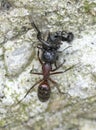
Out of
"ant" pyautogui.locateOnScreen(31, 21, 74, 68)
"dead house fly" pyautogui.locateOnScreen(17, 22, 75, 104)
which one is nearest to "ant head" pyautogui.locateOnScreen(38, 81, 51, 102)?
"dead house fly" pyautogui.locateOnScreen(17, 22, 75, 104)

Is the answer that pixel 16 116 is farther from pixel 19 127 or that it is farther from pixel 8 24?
pixel 8 24

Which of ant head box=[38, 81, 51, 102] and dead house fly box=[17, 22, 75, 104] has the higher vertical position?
dead house fly box=[17, 22, 75, 104]

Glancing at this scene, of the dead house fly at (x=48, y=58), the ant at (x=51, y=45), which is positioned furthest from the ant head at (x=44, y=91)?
the ant at (x=51, y=45)

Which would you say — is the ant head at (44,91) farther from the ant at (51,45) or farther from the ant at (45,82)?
the ant at (51,45)

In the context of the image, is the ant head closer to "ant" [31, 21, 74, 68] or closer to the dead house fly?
the dead house fly

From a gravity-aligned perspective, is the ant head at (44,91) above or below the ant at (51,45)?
below

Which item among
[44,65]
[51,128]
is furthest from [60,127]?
[44,65]

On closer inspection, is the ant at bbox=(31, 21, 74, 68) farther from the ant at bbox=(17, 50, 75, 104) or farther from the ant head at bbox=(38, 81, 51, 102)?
the ant head at bbox=(38, 81, 51, 102)

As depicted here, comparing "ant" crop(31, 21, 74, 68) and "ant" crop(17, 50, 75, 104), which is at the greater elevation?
"ant" crop(31, 21, 74, 68)

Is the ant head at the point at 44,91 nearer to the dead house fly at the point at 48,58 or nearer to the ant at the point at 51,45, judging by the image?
the dead house fly at the point at 48,58
